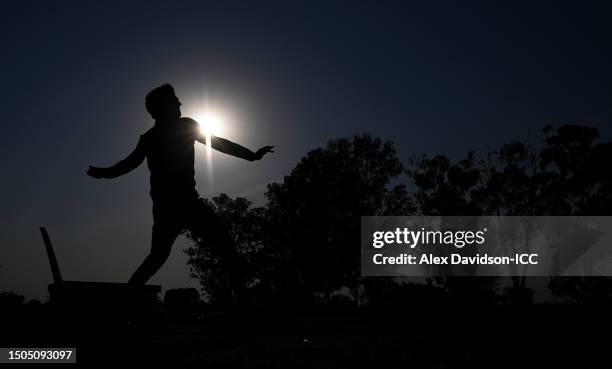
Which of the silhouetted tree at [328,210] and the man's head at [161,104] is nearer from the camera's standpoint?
the man's head at [161,104]

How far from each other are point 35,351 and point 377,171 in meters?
50.4

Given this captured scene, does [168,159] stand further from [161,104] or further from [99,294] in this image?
[99,294]

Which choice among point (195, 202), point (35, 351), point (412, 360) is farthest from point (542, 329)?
point (35, 351)

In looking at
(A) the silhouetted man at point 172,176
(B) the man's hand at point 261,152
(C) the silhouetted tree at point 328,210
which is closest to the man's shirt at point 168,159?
(A) the silhouetted man at point 172,176

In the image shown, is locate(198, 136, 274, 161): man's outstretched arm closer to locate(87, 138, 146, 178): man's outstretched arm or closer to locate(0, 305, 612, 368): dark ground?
locate(87, 138, 146, 178): man's outstretched arm

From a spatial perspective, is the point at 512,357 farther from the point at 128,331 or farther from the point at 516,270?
the point at 516,270

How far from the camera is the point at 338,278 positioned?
49.9 meters

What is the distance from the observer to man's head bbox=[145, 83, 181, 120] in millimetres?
5352

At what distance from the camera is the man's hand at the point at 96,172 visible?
513cm

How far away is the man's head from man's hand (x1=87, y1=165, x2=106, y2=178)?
0.78 metres

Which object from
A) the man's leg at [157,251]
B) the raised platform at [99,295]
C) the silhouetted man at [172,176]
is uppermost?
the silhouetted man at [172,176]

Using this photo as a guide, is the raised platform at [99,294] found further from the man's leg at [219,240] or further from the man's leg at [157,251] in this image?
the man's leg at [219,240]

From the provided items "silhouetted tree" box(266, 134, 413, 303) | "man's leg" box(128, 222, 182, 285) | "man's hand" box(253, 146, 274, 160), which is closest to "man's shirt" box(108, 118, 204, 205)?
"man's leg" box(128, 222, 182, 285)

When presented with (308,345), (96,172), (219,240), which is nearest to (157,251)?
(219,240)
